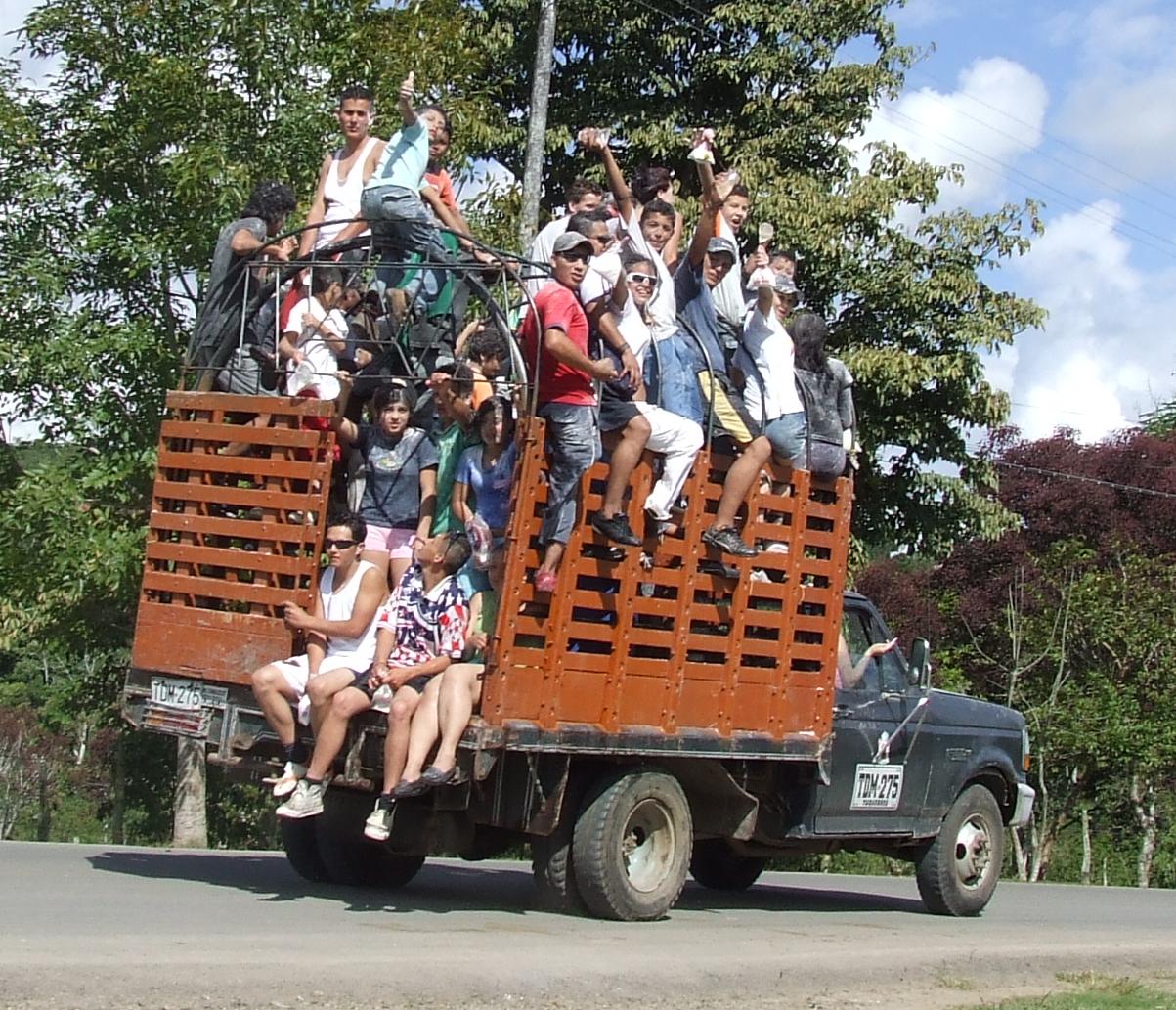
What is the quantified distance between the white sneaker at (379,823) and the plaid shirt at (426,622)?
0.70 meters

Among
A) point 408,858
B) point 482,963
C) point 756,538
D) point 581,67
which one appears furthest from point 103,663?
point 482,963

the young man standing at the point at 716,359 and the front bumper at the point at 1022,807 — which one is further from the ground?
the young man standing at the point at 716,359

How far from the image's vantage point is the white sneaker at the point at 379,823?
27.8 feet

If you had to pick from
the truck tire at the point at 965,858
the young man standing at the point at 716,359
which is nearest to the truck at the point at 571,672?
the young man standing at the point at 716,359

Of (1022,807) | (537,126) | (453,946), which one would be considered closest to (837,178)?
(537,126)

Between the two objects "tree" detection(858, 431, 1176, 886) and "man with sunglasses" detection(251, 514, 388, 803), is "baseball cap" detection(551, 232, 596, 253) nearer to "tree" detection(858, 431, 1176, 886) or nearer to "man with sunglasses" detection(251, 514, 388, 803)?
"man with sunglasses" detection(251, 514, 388, 803)

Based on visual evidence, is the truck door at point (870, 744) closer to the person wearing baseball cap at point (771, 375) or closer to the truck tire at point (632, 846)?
the truck tire at point (632, 846)

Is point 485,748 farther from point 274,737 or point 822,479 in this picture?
point 822,479

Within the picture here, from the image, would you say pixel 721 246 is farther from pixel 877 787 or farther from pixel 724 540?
pixel 877 787

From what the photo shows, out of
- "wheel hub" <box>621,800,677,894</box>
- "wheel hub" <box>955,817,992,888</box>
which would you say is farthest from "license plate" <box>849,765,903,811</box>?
"wheel hub" <box>621,800,677,894</box>

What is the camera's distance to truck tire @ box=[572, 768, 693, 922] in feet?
29.7

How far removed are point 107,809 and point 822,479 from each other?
88.9 feet

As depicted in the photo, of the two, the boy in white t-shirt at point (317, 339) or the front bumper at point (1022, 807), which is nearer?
the boy in white t-shirt at point (317, 339)

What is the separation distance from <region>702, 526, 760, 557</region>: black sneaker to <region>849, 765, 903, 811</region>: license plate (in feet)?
6.73
